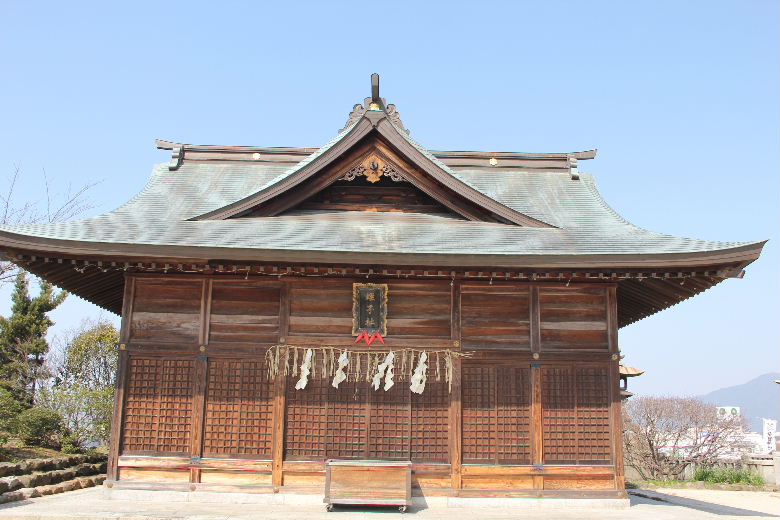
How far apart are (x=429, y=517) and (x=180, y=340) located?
5.72 m

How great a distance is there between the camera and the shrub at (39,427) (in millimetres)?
18734

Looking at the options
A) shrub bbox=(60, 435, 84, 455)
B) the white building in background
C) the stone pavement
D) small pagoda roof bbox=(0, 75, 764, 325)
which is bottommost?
the white building in background

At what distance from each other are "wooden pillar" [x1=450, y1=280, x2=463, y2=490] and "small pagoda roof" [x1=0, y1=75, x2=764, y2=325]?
3.77 ft

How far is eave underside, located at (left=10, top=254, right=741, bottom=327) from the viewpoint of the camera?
12.1 metres

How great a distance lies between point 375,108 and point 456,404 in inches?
256

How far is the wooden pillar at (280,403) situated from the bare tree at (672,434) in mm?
24443

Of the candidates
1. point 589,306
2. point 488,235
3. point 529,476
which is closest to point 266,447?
point 529,476

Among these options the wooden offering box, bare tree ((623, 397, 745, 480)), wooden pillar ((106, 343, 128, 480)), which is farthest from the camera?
bare tree ((623, 397, 745, 480))

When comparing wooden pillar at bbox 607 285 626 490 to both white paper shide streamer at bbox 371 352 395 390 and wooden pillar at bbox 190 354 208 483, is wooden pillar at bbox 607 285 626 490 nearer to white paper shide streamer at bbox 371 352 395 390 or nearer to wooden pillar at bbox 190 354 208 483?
white paper shide streamer at bbox 371 352 395 390

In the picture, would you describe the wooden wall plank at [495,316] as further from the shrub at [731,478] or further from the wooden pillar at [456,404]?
the shrub at [731,478]

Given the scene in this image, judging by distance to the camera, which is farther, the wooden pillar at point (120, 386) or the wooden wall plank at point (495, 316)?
the wooden wall plank at point (495, 316)

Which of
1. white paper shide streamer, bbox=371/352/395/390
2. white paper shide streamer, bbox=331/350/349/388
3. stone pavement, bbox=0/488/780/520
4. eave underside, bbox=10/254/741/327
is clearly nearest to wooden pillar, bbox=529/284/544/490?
eave underside, bbox=10/254/741/327

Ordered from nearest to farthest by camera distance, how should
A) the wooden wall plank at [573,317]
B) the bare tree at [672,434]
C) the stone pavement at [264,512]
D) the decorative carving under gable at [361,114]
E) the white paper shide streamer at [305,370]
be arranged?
1. the stone pavement at [264,512]
2. the white paper shide streamer at [305,370]
3. the wooden wall plank at [573,317]
4. the decorative carving under gable at [361,114]
5. the bare tree at [672,434]

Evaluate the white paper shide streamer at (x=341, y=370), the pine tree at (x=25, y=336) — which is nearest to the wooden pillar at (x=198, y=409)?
the white paper shide streamer at (x=341, y=370)
